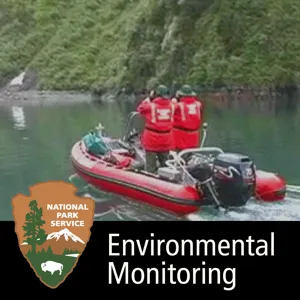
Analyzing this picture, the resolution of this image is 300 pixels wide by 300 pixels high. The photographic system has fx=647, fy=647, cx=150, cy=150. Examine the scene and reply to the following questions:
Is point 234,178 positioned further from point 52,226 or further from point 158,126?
point 52,226

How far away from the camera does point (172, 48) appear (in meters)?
29.0

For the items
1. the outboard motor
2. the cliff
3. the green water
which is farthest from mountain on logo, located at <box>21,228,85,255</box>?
the cliff

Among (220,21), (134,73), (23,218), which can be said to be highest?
(23,218)

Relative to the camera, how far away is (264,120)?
2052 cm

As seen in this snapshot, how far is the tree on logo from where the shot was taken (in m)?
3.85

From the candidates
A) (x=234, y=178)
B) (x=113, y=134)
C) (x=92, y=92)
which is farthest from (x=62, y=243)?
(x=92, y=92)

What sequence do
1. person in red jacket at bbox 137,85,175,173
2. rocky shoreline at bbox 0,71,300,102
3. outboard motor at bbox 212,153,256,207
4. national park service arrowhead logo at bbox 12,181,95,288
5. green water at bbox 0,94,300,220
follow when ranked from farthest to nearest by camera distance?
rocky shoreline at bbox 0,71,300,102
green water at bbox 0,94,300,220
person in red jacket at bbox 137,85,175,173
outboard motor at bbox 212,153,256,207
national park service arrowhead logo at bbox 12,181,95,288

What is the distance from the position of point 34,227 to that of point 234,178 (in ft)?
11.7

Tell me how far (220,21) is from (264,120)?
9.80m

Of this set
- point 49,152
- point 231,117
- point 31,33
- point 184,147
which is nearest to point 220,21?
point 231,117

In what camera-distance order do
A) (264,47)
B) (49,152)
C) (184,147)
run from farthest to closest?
(264,47) < (49,152) < (184,147)

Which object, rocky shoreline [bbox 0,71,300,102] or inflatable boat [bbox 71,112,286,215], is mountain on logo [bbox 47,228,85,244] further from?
rocky shoreline [bbox 0,71,300,102]

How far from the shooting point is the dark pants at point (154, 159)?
343 inches

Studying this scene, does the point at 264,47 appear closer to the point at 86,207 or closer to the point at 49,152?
the point at 49,152
